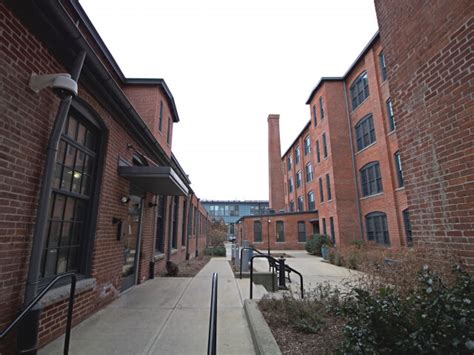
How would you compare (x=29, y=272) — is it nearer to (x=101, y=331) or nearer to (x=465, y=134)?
(x=101, y=331)

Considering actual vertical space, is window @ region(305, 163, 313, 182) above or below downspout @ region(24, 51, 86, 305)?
above

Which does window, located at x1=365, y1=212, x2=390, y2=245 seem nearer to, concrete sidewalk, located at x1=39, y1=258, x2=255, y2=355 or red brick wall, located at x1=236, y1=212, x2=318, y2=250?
red brick wall, located at x1=236, y1=212, x2=318, y2=250

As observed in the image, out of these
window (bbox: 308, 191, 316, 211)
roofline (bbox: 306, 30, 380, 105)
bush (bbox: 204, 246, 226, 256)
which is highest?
roofline (bbox: 306, 30, 380, 105)

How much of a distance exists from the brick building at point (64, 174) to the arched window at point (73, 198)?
0.06ft

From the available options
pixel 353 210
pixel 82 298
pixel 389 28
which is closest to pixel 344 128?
pixel 353 210

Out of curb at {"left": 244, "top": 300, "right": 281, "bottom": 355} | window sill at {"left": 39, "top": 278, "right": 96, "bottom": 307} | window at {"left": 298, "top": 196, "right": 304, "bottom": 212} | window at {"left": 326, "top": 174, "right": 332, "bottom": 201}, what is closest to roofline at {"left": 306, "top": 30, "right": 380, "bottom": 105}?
window at {"left": 326, "top": 174, "right": 332, "bottom": 201}

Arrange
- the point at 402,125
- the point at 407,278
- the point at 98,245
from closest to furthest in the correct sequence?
1. the point at 407,278
2. the point at 402,125
3. the point at 98,245

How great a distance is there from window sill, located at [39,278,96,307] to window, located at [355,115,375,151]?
64.3ft

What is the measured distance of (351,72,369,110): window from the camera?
19297 mm

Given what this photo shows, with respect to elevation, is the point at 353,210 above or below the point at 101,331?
above

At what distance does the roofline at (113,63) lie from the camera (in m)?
6.87

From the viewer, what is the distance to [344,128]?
21.5 meters

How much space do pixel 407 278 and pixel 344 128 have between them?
67.0 feet

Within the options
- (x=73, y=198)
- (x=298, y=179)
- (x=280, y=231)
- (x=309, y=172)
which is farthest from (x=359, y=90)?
(x=73, y=198)
